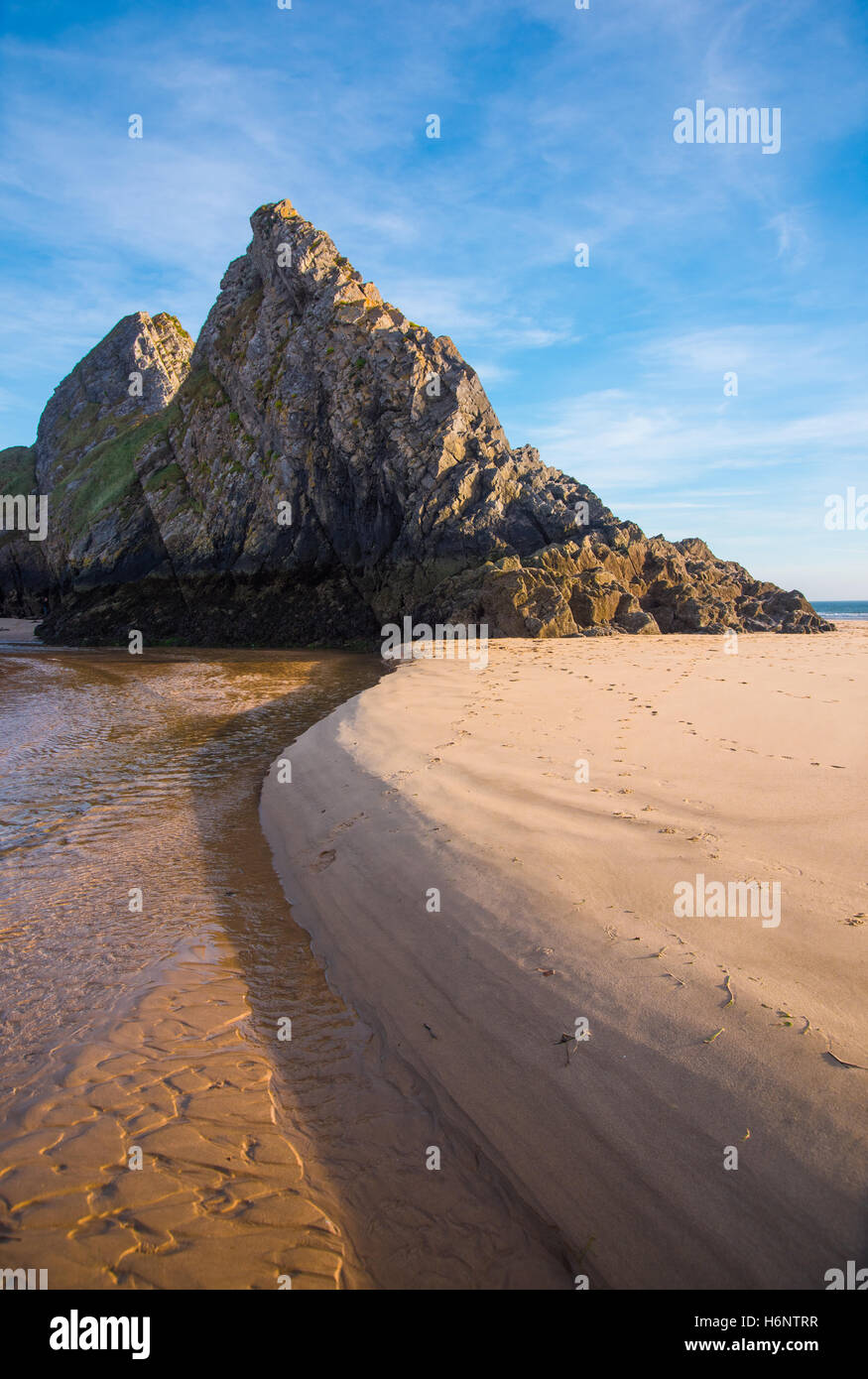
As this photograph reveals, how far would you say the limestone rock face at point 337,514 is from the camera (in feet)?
86.6

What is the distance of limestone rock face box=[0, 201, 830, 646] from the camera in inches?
1040

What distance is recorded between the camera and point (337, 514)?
3250cm

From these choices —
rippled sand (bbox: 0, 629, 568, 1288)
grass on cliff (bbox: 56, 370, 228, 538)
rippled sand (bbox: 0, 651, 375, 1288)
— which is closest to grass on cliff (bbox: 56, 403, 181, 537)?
grass on cliff (bbox: 56, 370, 228, 538)

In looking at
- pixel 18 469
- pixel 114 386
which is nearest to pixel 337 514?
pixel 114 386

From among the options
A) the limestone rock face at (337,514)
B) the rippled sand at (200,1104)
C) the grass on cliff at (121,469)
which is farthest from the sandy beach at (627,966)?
the grass on cliff at (121,469)

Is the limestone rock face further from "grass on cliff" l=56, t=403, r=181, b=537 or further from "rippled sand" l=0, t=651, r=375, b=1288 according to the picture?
"rippled sand" l=0, t=651, r=375, b=1288

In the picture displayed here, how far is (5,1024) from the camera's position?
3.79m

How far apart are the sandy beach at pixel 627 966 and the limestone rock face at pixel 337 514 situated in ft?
52.3

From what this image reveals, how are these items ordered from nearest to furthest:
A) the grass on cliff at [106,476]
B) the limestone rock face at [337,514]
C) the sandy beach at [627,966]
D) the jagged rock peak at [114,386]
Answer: the sandy beach at [627,966] < the limestone rock face at [337,514] < the grass on cliff at [106,476] < the jagged rock peak at [114,386]

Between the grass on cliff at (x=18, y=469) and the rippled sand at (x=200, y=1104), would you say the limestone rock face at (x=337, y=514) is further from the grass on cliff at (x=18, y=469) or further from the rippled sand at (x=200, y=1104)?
the grass on cliff at (x=18, y=469)

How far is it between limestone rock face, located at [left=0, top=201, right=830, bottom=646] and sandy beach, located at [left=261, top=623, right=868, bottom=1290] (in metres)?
15.9

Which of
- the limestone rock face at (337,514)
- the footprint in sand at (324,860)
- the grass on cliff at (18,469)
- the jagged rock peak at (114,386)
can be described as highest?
the jagged rock peak at (114,386)

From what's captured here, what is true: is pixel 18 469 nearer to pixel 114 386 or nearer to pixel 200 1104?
pixel 114 386

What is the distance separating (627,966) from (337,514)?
1229 inches
